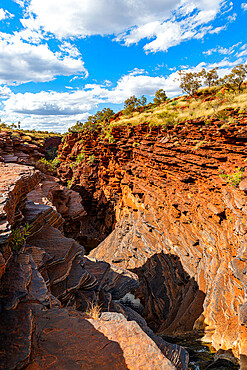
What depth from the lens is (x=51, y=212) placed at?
33.7 ft

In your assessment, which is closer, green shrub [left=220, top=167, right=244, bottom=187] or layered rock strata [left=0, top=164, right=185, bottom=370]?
layered rock strata [left=0, top=164, right=185, bottom=370]

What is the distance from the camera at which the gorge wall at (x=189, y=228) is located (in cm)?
830

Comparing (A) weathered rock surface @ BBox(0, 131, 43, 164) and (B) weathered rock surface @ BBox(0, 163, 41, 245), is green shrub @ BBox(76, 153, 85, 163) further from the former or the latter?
(B) weathered rock surface @ BBox(0, 163, 41, 245)

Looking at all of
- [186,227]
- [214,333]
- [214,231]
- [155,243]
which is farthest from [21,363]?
[155,243]

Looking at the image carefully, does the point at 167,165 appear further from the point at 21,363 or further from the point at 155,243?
the point at 21,363

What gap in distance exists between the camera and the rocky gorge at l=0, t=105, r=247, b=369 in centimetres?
393

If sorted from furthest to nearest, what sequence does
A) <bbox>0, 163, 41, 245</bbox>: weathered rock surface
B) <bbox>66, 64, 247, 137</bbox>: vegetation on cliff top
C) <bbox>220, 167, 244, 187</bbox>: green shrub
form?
<bbox>66, 64, 247, 137</bbox>: vegetation on cliff top < <bbox>220, 167, 244, 187</bbox>: green shrub < <bbox>0, 163, 41, 245</bbox>: weathered rock surface

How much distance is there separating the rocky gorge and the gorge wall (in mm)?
75

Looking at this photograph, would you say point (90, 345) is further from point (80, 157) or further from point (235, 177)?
point (80, 157)

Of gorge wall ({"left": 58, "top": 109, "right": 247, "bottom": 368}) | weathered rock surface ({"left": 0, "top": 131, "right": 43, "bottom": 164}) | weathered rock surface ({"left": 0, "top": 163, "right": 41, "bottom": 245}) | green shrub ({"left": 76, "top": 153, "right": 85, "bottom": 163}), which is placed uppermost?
weathered rock surface ({"left": 0, "top": 131, "right": 43, "bottom": 164})

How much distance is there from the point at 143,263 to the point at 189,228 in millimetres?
5343

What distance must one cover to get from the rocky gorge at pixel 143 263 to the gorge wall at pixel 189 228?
0.25 feet

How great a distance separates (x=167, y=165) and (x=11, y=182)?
12565mm

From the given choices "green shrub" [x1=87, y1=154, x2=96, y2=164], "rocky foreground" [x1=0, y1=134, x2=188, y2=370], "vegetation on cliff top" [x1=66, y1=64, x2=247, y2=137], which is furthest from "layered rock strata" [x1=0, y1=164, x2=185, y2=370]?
"green shrub" [x1=87, y1=154, x2=96, y2=164]
